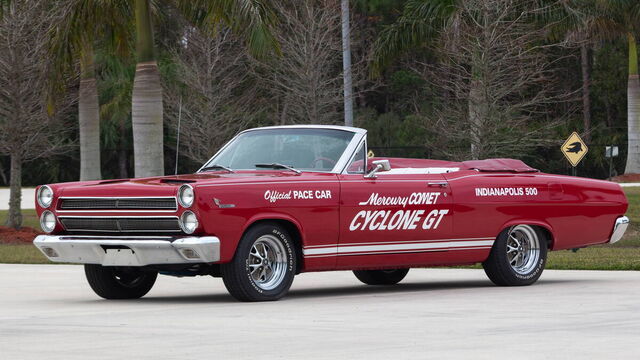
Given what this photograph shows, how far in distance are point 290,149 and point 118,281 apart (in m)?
2.12

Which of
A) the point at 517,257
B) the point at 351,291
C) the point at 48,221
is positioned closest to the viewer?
the point at 48,221

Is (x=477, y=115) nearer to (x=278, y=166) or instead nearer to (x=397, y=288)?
(x=397, y=288)

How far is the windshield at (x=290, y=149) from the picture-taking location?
1373 centimetres

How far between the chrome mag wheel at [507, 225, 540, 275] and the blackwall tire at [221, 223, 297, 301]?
297 cm

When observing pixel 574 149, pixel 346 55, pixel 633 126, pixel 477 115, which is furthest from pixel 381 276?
pixel 633 126

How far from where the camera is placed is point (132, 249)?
40.7 feet

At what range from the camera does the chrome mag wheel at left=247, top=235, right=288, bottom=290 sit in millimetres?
12766

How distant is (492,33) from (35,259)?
35.4ft

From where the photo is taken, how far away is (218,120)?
40.6 metres

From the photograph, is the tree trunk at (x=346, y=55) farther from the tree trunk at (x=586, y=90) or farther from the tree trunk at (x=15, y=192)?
the tree trunk at (x=586, y=90)

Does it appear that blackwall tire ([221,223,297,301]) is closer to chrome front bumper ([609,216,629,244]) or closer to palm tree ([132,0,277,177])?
chrome front bumper ([609,216,629,244])

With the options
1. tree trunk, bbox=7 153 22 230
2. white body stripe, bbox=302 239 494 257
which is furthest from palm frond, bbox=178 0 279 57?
white body stripe, bbox=302 239 494 257

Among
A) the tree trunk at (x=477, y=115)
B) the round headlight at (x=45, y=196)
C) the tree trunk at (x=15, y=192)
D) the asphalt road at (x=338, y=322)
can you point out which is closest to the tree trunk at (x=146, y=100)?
the tree trunk at (x=15, y=192)

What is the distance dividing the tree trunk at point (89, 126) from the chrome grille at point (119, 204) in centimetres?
1755
